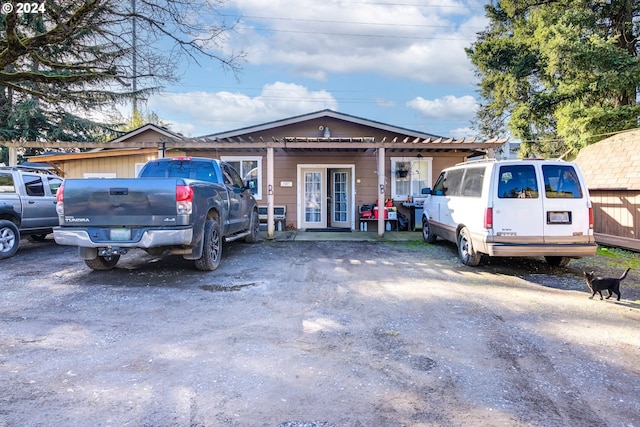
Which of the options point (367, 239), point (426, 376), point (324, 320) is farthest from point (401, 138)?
point (426, 376)

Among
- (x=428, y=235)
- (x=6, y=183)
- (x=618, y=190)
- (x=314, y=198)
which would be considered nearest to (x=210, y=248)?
(x=6, y=183)

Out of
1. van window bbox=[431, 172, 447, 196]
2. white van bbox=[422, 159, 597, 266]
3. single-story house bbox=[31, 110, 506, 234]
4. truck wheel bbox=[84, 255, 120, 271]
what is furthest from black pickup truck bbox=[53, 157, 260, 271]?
single-story house bbox=[31, 110, 506, 234]

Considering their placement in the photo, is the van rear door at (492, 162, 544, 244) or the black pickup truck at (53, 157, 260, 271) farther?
the van rear door at (492, 162, 544, 244)

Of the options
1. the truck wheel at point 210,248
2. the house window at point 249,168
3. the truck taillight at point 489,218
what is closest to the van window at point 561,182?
the truck taillight at point 489,218

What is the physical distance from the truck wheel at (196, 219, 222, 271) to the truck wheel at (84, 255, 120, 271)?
1.71 m

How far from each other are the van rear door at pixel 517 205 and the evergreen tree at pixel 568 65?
10341 millimetres

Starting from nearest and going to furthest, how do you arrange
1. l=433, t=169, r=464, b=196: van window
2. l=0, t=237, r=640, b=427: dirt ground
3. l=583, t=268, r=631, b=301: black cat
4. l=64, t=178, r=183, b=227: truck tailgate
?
l=0, t=237, r=640, b=427: dirt ground → l=583, t=268, r=631, b=301: black cat → l=64, t=178, r=183, b=227: truck tailgate → l=433, t=169, r=464, b=196: van window

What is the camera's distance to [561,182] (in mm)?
6402

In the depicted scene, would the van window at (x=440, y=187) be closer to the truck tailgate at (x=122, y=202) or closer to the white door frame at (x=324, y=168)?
the white door frame at (x=324, y=168)

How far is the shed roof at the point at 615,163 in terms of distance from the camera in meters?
9.58

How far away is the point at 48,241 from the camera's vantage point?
36.1 feet

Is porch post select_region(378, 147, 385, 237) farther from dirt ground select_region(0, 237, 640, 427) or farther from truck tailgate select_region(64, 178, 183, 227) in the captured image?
truck tailgate select_region(64, 178, 183, 227)

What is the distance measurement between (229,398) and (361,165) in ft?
38.4

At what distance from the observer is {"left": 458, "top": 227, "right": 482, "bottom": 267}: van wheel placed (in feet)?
23.7
